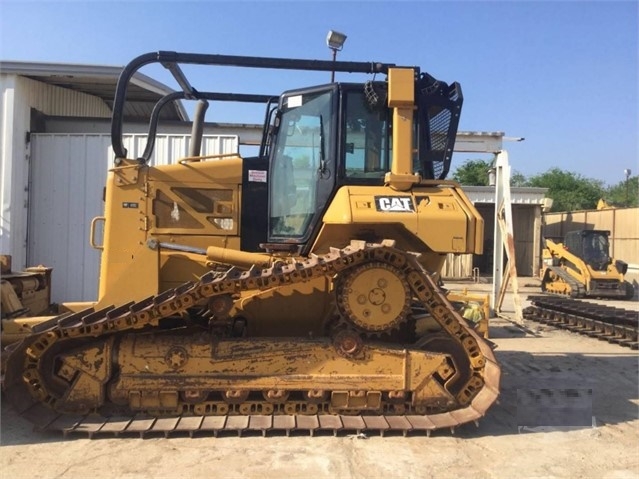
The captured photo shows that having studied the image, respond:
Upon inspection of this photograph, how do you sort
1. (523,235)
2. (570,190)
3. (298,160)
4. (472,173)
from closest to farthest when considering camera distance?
1. (298,160)
2. (523,235)
3. (472,173)
4. (570,190)

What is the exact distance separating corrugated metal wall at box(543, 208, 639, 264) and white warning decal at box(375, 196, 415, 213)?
82.1ft

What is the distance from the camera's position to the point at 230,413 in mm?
4859

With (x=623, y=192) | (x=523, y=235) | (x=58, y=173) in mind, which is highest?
(x=623, y=192)

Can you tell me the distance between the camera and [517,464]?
4.29 m

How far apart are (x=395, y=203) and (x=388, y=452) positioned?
7.46ft

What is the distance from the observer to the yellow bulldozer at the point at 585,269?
18.8m

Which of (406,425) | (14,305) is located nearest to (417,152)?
(406,425)

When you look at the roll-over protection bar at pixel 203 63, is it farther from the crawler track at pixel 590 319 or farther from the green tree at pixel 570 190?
the green tree at pixel 570 190

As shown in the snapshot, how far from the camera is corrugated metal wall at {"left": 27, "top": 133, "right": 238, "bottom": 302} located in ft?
39.4

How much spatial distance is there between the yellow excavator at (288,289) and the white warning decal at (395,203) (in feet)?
0.07

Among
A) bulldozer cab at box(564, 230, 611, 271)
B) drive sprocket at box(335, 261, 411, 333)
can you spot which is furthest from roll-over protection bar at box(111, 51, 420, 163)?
bulldozer cab at box(564, 230, 611, 271)

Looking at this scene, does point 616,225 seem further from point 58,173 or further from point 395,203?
point 395,203

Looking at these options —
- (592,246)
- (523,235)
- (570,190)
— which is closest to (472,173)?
(570,190)

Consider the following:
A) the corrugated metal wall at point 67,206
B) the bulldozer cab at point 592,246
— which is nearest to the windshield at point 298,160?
the corrugated metal wall at point 67,206
